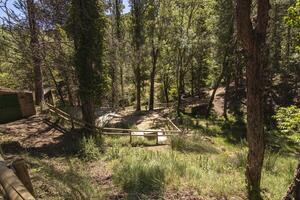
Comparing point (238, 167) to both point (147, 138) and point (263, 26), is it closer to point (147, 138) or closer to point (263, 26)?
point (263, 26)

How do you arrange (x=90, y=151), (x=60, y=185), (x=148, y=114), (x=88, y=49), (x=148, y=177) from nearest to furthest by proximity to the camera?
(x=60, y=185) → (x=148, y=177) → (x=90, y=151) → (x=88, y=49) → (x=148, y=114)

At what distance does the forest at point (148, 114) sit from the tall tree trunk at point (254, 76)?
0.02m

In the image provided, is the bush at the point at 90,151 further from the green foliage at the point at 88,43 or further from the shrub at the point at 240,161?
the shrub at the point at 240,161

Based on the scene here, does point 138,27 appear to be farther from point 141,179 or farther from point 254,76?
point 141,179

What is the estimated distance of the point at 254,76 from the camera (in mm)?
6309

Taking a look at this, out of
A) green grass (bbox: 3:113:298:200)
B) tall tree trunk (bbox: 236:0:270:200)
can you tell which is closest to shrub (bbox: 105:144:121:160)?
green grass (bbox: 3:113:298:200)

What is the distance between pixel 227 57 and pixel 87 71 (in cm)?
1437

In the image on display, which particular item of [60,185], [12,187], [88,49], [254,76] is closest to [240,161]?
[254,76]

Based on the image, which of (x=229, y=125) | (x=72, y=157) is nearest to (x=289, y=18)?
(x=72, y=157)

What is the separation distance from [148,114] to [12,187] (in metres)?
21.3

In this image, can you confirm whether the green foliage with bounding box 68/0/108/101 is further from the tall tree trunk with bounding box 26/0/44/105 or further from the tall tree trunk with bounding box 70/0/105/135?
the tall tree trunk with bounding box 26/0/44/105

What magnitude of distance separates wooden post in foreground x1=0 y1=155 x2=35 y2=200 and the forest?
0.04 ft

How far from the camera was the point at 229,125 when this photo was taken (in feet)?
75.5

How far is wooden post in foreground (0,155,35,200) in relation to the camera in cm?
201
